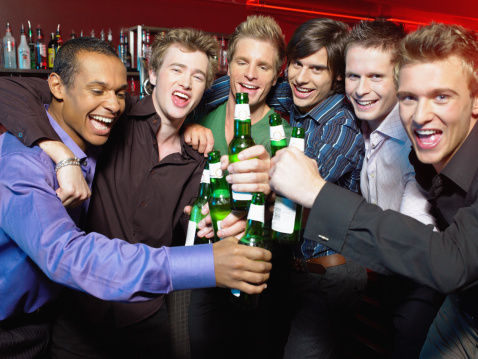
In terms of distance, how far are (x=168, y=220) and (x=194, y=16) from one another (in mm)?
4067

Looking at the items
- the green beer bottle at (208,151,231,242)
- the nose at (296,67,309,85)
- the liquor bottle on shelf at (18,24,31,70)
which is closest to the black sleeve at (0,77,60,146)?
the green beer bottle at (208,151,231,242)

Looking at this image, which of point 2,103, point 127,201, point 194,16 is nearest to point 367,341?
point 127,201

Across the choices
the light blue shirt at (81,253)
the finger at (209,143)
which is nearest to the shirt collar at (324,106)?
the finger at (209,143)

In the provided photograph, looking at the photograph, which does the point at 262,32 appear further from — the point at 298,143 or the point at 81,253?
the point at 81,253

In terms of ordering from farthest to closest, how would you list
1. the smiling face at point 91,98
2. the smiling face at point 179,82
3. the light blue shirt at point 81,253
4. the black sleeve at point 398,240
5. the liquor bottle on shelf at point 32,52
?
1. the liquor bottle on shelf at point 32,52
2. the smiling face at point 179,82
3. the smiling face at point 91,98
4. the light blue shirt at point 81,253
5. the black sleeve at point 398,240

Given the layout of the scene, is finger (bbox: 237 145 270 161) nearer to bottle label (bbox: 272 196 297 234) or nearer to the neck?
bottle label (bbox: 272 196 297 234)

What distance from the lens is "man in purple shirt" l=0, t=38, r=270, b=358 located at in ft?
3.90

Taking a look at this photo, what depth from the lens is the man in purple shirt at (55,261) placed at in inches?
46.8

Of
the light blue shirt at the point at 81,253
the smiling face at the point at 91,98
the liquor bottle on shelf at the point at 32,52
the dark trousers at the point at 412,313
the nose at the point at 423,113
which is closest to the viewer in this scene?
the light blue shirt at the point at 81,253

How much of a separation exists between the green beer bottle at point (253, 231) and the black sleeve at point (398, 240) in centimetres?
17

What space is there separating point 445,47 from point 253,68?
99 cm

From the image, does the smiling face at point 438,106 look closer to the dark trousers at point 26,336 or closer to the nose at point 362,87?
the nose at point 362,87

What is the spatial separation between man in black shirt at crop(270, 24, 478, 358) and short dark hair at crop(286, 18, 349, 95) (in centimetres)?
69

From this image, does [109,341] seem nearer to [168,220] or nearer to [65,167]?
[168,220]
